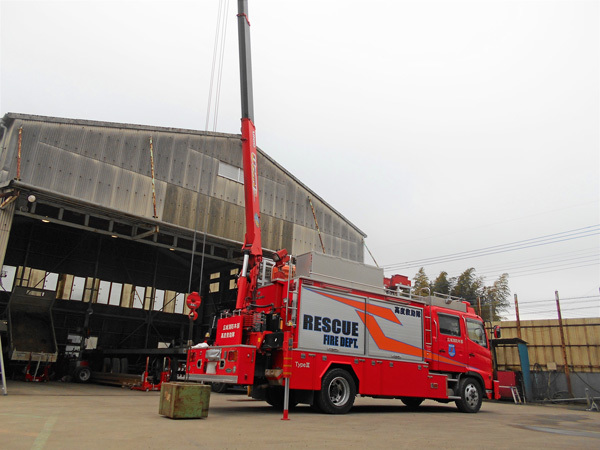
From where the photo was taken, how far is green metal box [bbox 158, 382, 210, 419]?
8.48 metres

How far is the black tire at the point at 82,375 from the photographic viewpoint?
22.5m

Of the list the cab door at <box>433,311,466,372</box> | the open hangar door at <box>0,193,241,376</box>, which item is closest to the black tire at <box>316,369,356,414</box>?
the cab door at <box>433,311,466,372</box>

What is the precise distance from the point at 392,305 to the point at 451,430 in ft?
13.7

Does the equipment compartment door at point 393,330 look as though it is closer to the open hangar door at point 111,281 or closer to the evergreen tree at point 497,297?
the open hangar door at point 111,281

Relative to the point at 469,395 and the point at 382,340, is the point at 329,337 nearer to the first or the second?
the point at 382,340

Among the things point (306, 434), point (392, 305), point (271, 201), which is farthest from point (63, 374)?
point (306, 434)

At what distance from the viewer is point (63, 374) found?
76.8ft

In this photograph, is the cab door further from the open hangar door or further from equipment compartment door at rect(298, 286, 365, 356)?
the open hangar door

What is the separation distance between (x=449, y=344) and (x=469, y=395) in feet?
5.57

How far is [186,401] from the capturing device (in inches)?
336

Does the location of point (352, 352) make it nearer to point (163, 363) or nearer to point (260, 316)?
point (260, 316)

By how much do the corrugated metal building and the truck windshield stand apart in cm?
878

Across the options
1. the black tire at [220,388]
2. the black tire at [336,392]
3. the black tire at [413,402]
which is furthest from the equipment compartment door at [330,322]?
the black tire at [220,388]

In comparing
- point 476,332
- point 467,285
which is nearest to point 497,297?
point 467,285
